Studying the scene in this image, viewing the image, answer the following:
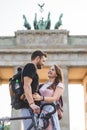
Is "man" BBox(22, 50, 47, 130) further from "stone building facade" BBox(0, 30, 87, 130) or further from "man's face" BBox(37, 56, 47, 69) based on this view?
"stone building facade" BBox(0, 30, 87, 130)

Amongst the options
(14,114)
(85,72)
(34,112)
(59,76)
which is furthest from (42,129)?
(85,72)

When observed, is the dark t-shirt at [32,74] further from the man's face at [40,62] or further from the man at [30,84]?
the man's face at [40,62]

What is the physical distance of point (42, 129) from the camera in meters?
6.53

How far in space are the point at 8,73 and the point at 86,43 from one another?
926 cm

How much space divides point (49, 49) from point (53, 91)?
38.1 meters

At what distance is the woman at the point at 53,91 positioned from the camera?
6.90 meters

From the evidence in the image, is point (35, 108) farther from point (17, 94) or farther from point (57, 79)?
point (57, 79)

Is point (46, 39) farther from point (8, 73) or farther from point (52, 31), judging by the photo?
point (8, 73)

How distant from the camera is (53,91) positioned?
727cm

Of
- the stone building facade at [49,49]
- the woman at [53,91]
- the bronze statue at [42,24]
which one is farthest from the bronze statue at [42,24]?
the woman at [53,91]

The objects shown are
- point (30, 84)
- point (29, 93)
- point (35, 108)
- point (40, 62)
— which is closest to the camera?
point (35, 108)

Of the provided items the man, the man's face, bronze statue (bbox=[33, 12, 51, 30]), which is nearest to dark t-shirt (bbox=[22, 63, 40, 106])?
the man

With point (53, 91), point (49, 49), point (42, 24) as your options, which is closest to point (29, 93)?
point (53, 91)

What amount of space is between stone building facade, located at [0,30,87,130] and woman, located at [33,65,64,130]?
3737 centimetres
